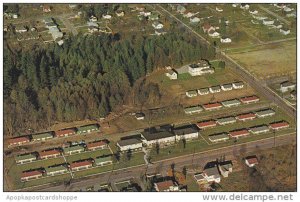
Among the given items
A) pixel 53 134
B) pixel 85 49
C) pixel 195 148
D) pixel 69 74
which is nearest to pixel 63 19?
pixel 85 49

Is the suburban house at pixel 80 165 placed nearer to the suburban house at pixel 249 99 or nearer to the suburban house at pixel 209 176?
the suburban house at pixel 209 176

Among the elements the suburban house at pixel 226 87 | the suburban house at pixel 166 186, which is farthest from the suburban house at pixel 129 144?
the suburban house at pixel 226 87

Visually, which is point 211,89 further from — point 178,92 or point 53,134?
point 53,134

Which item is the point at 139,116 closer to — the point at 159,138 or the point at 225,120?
the point at 159,138

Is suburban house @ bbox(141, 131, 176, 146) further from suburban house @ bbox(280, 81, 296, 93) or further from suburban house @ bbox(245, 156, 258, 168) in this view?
suburban house @ bbox(280, 81, 296, 93)

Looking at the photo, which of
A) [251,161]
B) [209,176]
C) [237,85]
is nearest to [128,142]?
[209,176]

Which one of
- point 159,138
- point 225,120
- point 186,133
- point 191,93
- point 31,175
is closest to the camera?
point 31,175
